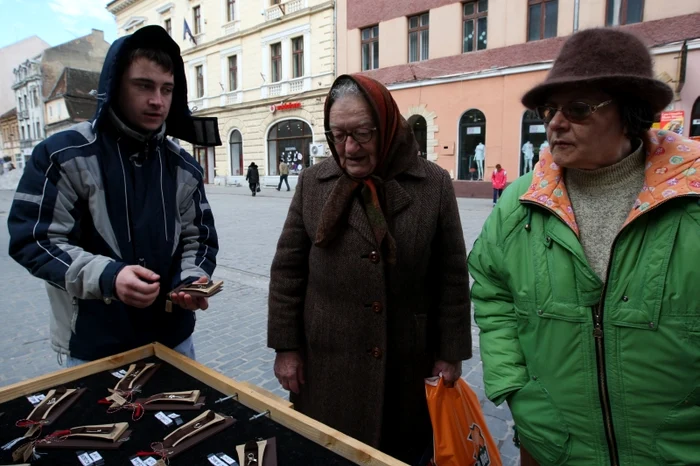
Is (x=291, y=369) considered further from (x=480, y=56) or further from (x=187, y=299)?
(x=480, y=56)

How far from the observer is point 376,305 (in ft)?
5.67

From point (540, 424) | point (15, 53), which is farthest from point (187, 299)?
point (15, 53)

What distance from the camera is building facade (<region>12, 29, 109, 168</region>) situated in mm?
47344

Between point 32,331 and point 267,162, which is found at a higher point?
point 267,162

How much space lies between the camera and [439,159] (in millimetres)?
18141

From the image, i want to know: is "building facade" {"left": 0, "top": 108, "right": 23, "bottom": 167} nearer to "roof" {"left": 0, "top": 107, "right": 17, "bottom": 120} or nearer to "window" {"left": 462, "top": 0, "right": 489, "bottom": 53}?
"roof" {"left": 0, "top": 107, "right": 17, "bottom": 120}

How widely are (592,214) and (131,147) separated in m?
1.66

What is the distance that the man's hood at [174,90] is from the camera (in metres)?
1.67

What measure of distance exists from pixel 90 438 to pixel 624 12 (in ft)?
57.4

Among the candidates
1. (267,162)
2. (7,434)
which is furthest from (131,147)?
(267,162)

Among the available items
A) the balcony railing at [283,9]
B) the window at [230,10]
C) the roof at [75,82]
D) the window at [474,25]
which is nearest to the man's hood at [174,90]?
the window at [474,25]

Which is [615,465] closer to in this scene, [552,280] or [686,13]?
[552,280]

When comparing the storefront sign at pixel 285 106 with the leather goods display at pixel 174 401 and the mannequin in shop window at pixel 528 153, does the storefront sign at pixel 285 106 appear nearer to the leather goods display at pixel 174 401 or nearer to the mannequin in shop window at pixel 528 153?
the mannequin in shop window at pixel 528 153

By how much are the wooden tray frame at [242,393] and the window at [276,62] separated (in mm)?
24066
